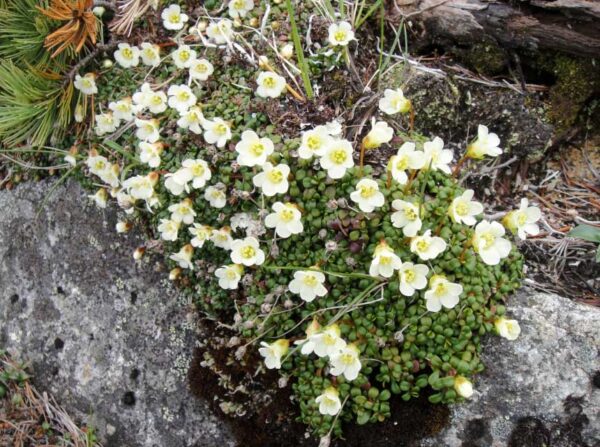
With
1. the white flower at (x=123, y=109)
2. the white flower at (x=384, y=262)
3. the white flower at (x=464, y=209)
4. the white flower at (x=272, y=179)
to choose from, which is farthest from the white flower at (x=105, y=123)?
the white flower at (x=464, y=209)

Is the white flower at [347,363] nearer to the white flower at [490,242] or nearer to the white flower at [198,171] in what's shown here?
the white flower at [490,242]

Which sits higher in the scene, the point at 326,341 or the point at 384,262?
the point at 384,262

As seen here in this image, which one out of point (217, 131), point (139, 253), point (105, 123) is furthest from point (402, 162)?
point (105, 123)

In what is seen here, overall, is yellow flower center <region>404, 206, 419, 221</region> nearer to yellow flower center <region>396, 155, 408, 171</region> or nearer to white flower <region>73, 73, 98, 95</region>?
yellow flower center <region>396, 155, 408, 171</region>

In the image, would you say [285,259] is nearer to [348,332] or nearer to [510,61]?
[348,332]

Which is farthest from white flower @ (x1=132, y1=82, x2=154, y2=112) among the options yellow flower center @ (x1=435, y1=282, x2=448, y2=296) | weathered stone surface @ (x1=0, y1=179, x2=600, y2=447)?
yellow flower center @ (x1=435, y1=282, x2=448, y2=296)

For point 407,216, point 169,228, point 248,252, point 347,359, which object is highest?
point 407,216

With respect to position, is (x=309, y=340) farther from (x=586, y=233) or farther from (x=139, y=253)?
(x=586, y=233)
